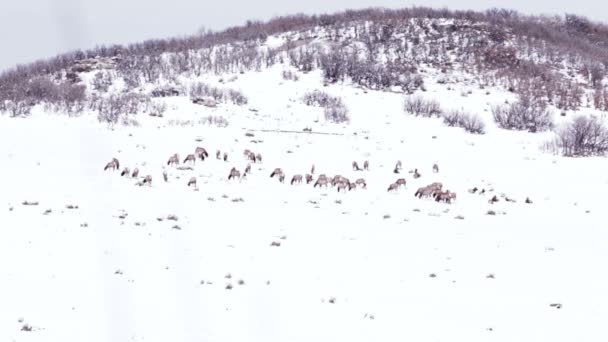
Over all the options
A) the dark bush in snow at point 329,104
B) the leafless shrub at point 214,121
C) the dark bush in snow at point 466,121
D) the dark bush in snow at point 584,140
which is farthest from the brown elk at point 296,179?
the dark bush in snow at point 466,121

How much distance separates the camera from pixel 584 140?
3347 cm

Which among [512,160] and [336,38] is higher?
[336,38]

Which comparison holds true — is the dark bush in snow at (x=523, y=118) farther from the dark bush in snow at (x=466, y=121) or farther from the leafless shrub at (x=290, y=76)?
the leafless shrub at (x=290, y=76)

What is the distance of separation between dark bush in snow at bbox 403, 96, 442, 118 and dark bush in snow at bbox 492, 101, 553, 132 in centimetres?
394

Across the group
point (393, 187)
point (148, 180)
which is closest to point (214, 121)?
point (148, 180)

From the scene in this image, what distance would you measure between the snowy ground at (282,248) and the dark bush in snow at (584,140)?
4501mm

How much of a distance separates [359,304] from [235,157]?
1503 centimetres

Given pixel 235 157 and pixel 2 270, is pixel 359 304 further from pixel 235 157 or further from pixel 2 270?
pixel 235 157

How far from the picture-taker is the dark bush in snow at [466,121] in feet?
127

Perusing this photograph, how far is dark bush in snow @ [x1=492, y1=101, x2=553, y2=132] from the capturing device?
134 feet

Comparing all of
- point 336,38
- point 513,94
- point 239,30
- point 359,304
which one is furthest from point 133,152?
point 239,30

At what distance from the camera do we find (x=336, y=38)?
230 ft

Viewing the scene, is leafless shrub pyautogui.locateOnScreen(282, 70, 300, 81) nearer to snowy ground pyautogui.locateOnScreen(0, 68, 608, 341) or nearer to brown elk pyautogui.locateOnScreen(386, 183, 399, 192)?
snowy ground pyautogui.locateOnScreen(0, 68, 608, 341)

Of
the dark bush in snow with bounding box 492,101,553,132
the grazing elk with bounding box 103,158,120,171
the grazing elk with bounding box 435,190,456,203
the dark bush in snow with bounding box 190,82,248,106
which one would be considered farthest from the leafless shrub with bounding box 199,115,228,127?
the dark bush in snow with bounding box 492,101,553,132
